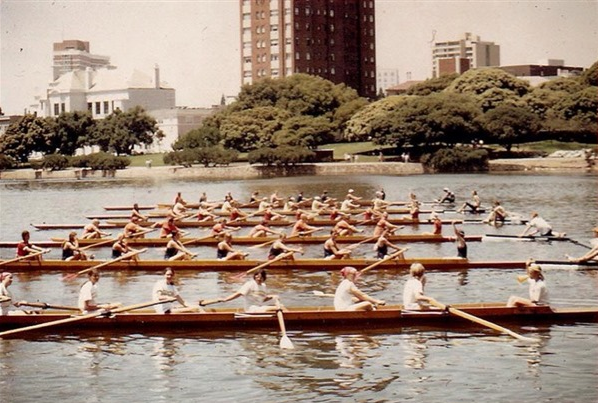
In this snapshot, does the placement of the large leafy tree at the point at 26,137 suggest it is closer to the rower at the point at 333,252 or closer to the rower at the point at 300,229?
the rower at the point at 300,229

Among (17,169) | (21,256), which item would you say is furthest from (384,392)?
(17,169)

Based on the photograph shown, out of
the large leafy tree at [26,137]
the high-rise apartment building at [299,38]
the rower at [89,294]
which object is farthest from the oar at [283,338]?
the high-rise apartment building at [299,38]

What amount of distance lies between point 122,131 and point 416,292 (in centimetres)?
11427

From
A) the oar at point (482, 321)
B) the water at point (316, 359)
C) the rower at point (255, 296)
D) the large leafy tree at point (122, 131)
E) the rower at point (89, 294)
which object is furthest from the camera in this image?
the large leafy tree at point (122, 131)

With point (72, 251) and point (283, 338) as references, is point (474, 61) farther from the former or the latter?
point (283, 338)

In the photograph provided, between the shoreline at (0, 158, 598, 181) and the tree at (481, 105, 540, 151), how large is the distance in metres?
3.62

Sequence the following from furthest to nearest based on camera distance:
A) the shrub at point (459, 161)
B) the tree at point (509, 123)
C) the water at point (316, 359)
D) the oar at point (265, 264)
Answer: the tree at point (509, 123), the shrub at point (459, 161), the oar at point (265, 264), the water at point (316, 359)

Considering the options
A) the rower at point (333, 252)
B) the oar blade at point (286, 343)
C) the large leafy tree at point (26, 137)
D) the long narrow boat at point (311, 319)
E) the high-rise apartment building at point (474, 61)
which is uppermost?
the high-rise apartment building at point (474, 61)

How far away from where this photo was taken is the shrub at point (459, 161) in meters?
105

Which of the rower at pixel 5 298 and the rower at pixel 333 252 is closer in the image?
the rower at pixel 5 298

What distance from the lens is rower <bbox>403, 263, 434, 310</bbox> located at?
21.7 metres

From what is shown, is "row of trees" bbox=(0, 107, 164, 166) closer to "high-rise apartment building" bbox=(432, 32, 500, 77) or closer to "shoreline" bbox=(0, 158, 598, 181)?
"shoreline" bbox=(0, 158, 598, 181)

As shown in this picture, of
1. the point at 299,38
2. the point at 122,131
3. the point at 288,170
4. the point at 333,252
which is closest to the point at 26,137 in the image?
the point at 122,131

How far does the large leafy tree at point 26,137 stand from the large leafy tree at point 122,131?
583cm
